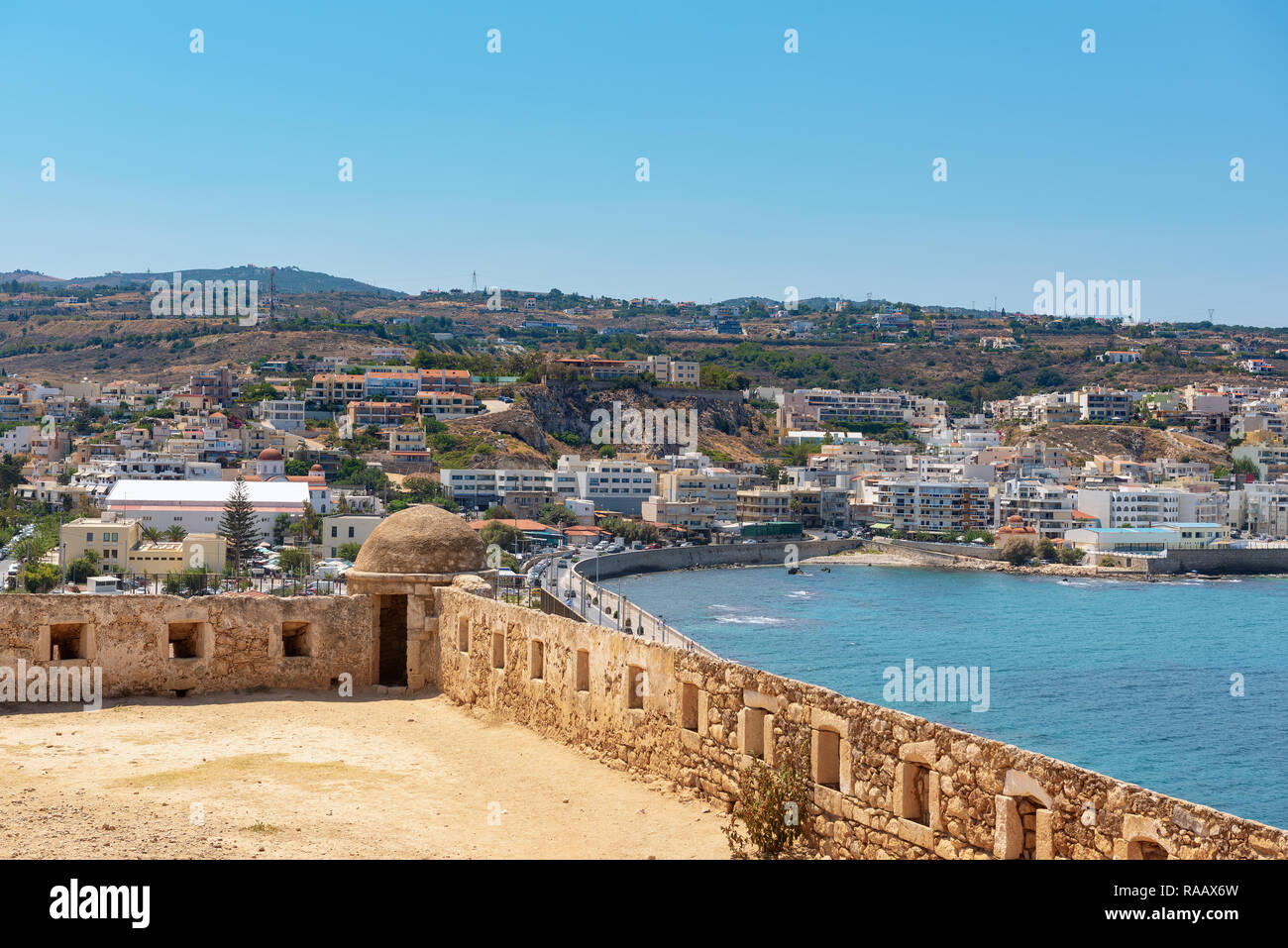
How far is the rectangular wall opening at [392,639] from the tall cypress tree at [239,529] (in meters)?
61.2

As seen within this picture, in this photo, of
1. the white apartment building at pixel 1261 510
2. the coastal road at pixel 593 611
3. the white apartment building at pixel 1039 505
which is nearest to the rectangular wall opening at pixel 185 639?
the coastal road at pixel 593 611

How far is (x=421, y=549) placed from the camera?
13.8m

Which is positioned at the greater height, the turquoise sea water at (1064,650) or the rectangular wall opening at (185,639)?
the rectangular wall opening at (185,639)

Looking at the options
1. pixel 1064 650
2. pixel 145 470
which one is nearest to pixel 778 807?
pixel 1064 650

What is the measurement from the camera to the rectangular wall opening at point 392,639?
46.5ft

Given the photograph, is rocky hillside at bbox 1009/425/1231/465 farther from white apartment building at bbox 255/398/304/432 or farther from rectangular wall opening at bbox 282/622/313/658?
rectangular wall opening at bbox 282/622/313/658

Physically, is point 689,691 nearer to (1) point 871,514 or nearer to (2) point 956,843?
(2) point 956,843

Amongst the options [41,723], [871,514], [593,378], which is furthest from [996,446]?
[41,723]

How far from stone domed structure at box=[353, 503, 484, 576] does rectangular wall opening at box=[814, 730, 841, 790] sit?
6.61 meters

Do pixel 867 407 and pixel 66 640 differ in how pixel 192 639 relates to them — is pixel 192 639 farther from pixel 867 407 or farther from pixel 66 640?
pixel 867 407

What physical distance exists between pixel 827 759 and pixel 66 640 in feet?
25.9

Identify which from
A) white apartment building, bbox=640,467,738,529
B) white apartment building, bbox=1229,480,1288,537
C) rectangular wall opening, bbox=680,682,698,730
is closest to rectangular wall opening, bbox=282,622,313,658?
rectangular wall opening, bbox=680,682,698,730

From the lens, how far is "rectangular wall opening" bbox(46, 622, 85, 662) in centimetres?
1237

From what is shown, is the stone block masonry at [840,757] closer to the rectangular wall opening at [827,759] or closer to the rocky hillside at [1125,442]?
the rectangular wall opening at [827,759]
